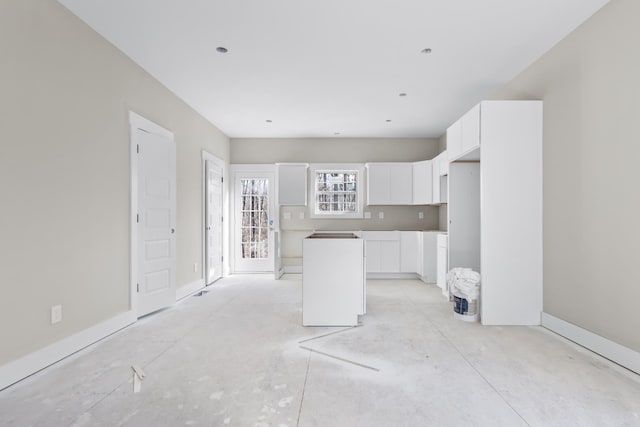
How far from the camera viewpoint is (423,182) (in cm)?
587

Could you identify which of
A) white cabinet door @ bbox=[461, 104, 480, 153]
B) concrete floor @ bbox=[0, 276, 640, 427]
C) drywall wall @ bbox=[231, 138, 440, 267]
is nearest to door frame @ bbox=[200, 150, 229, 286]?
drywall wall @ bbox=[231, 138, 440, 267]

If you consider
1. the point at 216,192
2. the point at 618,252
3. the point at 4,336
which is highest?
the point at 216,192

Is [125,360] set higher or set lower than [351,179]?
lower

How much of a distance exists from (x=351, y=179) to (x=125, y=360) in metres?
4.90

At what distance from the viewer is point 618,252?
232cm

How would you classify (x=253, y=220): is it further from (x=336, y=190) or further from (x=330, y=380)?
(x=330, y=380)

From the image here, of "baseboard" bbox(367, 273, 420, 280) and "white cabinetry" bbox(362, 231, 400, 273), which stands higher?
"white cabinetry" bbox(362, 231, 400, 273)

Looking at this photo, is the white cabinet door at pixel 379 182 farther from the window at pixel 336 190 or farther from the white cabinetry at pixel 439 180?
the white cabinetry at pixel 439 180


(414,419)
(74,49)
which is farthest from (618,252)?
(74,49)

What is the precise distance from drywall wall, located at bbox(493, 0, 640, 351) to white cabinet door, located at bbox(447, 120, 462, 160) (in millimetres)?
836

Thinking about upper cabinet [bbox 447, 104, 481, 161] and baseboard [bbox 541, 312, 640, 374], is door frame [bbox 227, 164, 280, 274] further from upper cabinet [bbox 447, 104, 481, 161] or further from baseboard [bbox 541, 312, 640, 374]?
baseboard [bbox 541, 312, 640, 374]

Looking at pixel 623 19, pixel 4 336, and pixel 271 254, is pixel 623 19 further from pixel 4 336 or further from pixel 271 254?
pixel 271 254

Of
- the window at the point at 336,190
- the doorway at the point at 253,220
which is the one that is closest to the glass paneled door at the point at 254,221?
the doorway at the point at 253,220

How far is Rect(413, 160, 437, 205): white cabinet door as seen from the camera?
5770 millimetres
